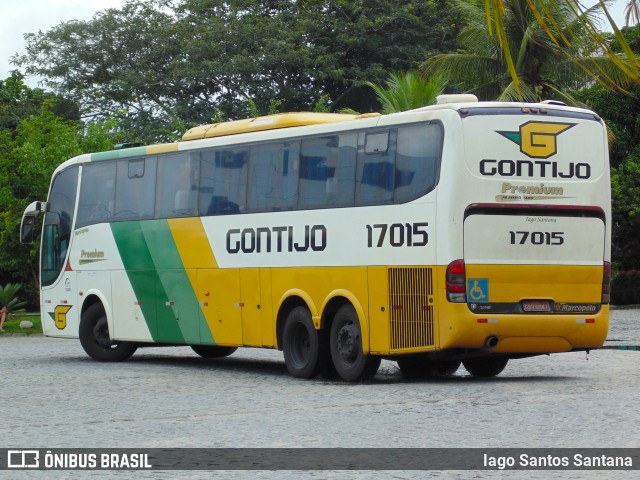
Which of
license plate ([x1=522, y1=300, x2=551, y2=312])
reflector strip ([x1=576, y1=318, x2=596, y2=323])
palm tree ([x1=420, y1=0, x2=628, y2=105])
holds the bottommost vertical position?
reflector strip ([x1=576, y1=318, x2=596, y2=323])

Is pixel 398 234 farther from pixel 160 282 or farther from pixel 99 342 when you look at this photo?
pixel 99 342

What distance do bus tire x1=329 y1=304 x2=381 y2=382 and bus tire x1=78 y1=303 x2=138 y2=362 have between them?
6152mm

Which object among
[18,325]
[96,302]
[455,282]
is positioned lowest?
[18,325]

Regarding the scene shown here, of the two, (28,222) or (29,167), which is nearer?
(28,222)

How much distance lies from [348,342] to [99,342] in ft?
22.1

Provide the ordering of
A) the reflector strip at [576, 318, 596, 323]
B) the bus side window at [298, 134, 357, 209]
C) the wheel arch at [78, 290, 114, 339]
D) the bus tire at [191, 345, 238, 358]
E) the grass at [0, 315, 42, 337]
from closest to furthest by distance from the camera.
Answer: the reflector strip at [576, 318, 596, 323]
the bus side window at [298, 134, 357, 209]
the wheel arch at [78, 290, 114, 339]
the bus tire at [191, 345, 238, 358]
the grass at [0, 315, 42, 337]

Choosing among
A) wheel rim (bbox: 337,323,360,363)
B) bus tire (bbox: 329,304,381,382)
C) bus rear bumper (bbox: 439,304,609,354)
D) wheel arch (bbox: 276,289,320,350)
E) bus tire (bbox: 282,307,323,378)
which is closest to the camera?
bus rear bumper (bbox: 439,304,609,354)

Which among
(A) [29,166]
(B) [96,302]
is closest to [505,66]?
(A) [29,166]

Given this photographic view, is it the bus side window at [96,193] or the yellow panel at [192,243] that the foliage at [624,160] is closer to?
the bus side window at [96,193]

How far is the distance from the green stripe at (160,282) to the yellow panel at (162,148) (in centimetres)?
111

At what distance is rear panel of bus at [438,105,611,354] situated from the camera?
606 inches

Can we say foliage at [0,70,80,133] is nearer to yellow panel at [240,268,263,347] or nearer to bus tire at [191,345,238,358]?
bus tire at [191,345,238,358]

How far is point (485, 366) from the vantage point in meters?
17.9

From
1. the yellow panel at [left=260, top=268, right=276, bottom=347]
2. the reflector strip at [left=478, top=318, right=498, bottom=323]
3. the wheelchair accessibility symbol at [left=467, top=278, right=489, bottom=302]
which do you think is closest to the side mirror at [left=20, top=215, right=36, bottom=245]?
the yellow panel at [left=260, top=268, right=276, bottom=347]
